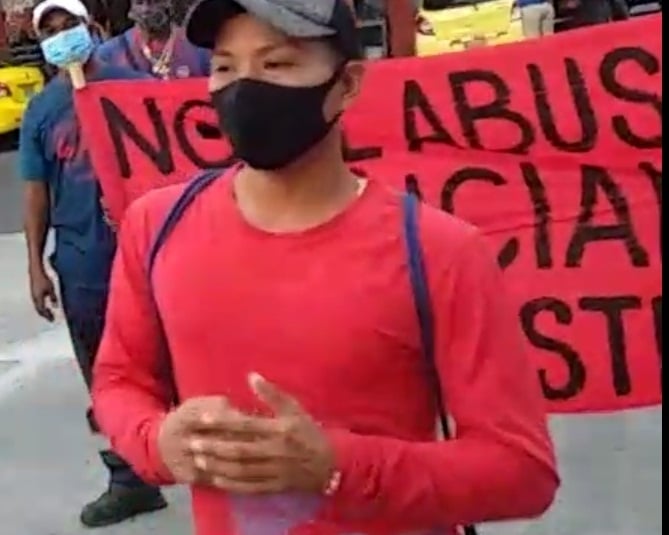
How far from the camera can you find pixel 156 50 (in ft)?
20.1

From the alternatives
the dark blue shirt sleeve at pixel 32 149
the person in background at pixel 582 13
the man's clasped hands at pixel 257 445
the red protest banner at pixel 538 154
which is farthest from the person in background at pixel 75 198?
the person in background at pixel 582 13

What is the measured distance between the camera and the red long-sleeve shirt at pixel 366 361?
2.36 metres

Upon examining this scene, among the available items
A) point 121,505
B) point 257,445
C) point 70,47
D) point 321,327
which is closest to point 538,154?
point 70,47

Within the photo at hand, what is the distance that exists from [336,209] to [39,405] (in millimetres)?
5078

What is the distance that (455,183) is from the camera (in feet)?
16.9

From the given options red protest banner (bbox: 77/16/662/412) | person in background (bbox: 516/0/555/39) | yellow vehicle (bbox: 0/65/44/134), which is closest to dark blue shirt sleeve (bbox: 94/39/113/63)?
red protest banner (bbox: 77/16/662/412)

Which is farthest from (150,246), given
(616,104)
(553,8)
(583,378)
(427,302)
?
(553,8)

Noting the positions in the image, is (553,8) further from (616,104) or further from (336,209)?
(336,209)

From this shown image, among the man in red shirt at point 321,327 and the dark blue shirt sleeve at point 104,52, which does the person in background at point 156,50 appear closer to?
the dark blue shirt sleeve at point 104,52

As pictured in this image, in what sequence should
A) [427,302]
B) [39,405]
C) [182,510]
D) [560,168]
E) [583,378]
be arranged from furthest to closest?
[39,405], [182,510], [560,168], [583,378], [427,302]

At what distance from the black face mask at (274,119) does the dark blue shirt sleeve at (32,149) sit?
10.9 ft

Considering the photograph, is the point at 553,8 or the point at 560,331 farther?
the point at 553,8

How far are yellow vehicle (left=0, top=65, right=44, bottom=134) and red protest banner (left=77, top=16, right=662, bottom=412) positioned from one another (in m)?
12.6

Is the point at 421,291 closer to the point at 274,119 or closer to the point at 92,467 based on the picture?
the point at 274,119
